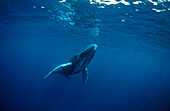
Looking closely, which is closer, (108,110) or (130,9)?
(130,9)

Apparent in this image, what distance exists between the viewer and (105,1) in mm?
11555

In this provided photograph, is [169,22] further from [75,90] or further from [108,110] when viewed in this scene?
[75,90]

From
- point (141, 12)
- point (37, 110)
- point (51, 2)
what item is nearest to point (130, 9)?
point (141, 12)

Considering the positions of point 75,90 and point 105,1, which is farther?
point 75,90

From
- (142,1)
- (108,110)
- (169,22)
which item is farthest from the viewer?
(108,110)

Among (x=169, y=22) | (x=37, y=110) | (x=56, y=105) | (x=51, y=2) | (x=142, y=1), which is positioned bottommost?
(x=56, y=105)

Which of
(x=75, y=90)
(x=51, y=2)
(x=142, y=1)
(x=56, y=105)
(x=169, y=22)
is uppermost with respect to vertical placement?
(x=142, y=1)

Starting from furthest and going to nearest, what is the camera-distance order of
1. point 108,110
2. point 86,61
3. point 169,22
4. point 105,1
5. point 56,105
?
point 108,110
point 56,105
point 169,22
point 105,1
point 86,61

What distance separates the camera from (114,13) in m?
14.2

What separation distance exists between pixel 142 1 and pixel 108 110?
33158mm

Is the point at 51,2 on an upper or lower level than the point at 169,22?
upper

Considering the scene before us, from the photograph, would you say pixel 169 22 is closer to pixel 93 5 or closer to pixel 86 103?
pixel 93 5

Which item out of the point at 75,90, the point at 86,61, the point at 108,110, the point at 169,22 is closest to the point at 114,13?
the point at 169,22

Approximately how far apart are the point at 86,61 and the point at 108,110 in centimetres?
3751
